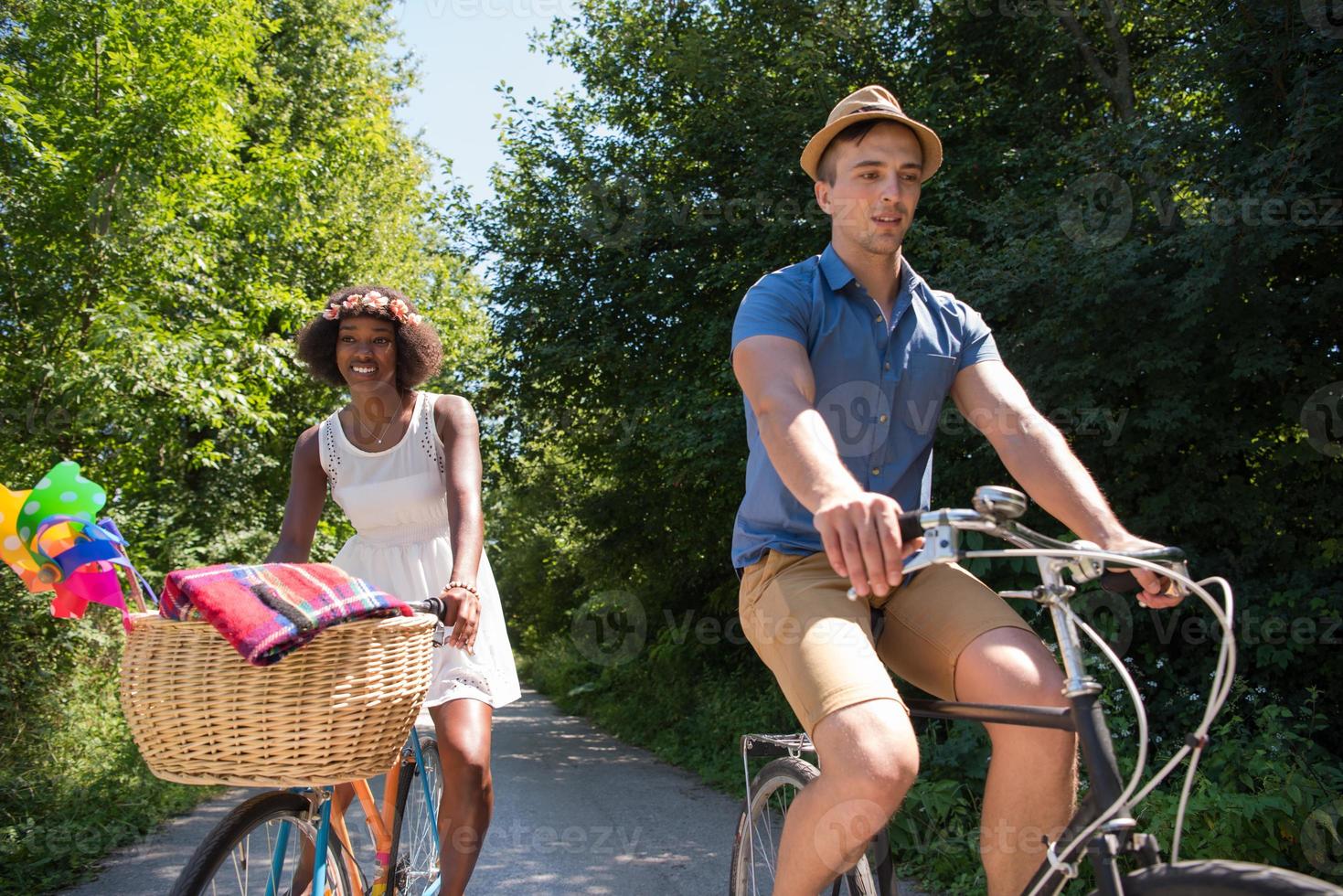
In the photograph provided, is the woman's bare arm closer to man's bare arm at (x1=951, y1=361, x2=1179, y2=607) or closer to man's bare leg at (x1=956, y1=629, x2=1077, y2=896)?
man's bare arm at (x1=951, y1=361, x2=1179, y2=607)

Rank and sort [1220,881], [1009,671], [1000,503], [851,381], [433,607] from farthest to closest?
[433,607], [851,381], [1009,671], [1000,503], [1220,881]

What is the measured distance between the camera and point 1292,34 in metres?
6.79

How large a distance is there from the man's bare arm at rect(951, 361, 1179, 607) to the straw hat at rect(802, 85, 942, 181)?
0.52m

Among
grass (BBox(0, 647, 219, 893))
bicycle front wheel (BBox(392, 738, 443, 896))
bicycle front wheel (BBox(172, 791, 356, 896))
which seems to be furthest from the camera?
grass (BBox(0, 647, 219, 893))

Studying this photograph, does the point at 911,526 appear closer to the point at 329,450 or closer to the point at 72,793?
the point at 329,450

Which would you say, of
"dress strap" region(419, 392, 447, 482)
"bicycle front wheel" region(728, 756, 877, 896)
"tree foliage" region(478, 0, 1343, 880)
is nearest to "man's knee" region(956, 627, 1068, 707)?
"bicycle front wheel" region(728, 756, 877, 896)

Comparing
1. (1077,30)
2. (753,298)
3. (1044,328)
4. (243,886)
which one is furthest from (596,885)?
(1077,30)

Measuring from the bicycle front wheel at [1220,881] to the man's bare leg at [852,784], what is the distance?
451 millimetres

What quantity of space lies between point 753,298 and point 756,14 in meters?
10.6

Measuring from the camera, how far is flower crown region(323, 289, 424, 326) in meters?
3.48

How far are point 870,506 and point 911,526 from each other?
8cm

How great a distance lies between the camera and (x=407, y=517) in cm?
354

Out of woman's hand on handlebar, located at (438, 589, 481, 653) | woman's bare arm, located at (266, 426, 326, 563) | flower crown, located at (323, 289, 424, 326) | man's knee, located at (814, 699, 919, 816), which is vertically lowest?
man's knee, located at (814, 699, 919, 816)

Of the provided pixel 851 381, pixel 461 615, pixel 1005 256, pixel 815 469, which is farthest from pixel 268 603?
pixel 1005 256
